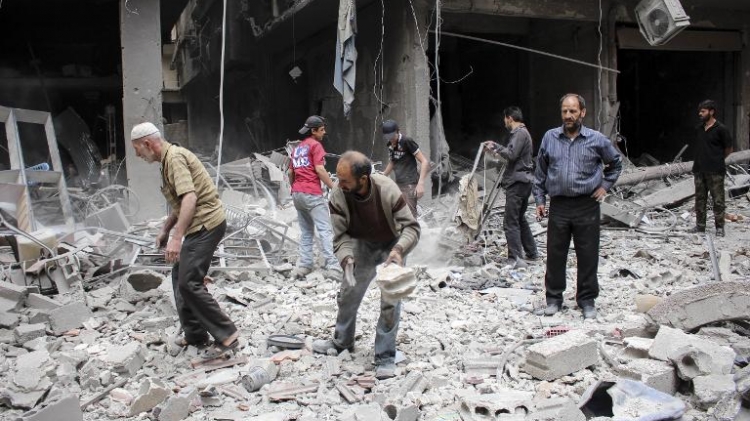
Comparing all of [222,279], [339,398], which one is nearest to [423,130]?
[222,279]

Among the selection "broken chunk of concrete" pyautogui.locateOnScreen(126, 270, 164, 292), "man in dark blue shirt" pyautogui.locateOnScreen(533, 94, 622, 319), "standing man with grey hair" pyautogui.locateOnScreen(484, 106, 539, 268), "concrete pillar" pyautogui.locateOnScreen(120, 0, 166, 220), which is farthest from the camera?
Result: "concrete pillar" pyautogui.locateOnScreen(120, 0, 166, 220)

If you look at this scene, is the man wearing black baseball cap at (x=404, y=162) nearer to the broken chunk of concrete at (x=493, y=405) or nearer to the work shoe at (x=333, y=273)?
the work shoe at (x=333, y=273)

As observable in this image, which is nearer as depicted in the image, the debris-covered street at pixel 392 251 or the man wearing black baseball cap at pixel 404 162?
the debris-covered street at pixel 392 251

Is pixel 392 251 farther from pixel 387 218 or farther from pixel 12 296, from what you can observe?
pixel 12 296

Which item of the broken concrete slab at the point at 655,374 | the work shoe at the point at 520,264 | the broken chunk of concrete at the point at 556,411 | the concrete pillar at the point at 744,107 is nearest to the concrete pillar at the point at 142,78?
the work shoe at the point at 520,264

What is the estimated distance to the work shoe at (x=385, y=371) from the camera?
4098 mm

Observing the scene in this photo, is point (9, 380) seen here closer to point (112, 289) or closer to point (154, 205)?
point (112, 289)

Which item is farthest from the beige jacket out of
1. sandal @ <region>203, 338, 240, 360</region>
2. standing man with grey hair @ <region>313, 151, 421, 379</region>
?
sandal @ <region>203, 338, 240, 360</region>

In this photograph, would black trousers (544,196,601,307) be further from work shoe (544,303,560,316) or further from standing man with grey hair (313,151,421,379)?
standing man with grey hair (313,151,421,379)

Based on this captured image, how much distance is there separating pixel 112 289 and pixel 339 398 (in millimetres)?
3224

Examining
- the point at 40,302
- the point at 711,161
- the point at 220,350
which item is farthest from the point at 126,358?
the point at 711,161

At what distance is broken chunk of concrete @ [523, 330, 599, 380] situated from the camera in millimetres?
3896

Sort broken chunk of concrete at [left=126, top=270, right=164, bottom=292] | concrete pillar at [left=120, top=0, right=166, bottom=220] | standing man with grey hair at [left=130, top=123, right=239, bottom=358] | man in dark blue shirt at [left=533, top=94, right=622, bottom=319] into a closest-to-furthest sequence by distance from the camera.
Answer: standing man with grey hair at [left=130, top=123, right=239, bottom=358] → man in dark blue shirt at [left=533, top=94, right=622, bottom=319] → broken chunk of concrete at [left=126, top=270, right=164, bottom=292] → concrete pillar at [left=120, top=0, right=166, bottom=220]

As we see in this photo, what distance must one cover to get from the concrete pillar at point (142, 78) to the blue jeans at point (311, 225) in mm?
3155
